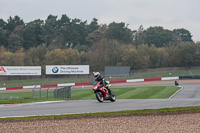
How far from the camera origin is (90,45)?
13662cm

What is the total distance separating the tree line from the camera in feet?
290

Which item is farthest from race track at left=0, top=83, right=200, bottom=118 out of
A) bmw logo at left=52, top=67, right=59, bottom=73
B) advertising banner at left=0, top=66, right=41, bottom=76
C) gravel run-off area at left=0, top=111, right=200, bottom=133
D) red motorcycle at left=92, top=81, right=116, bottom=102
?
advertising banner at left=0, top=66, right=41, bottom=76

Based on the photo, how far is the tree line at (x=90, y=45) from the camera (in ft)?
290

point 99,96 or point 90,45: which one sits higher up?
point 90,45

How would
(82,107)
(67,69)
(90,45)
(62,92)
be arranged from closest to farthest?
(82,107)
(62,92)
(67,69)
(90,45)

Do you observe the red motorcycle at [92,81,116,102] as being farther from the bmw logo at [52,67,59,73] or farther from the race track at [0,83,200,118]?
the bmw logo at [52,67,59,73]

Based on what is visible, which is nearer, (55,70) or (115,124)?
(115,124)

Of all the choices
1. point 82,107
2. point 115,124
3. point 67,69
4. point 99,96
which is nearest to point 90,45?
point 67,69

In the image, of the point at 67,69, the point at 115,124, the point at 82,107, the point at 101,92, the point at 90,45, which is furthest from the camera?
the point at 90,45

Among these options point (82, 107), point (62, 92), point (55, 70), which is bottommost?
point (62, 92)

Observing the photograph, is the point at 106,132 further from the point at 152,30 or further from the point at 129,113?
the point at 152,30

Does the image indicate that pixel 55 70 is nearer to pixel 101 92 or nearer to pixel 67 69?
pixel 67 69

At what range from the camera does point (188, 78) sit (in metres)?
62.4

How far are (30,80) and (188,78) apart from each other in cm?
2830
